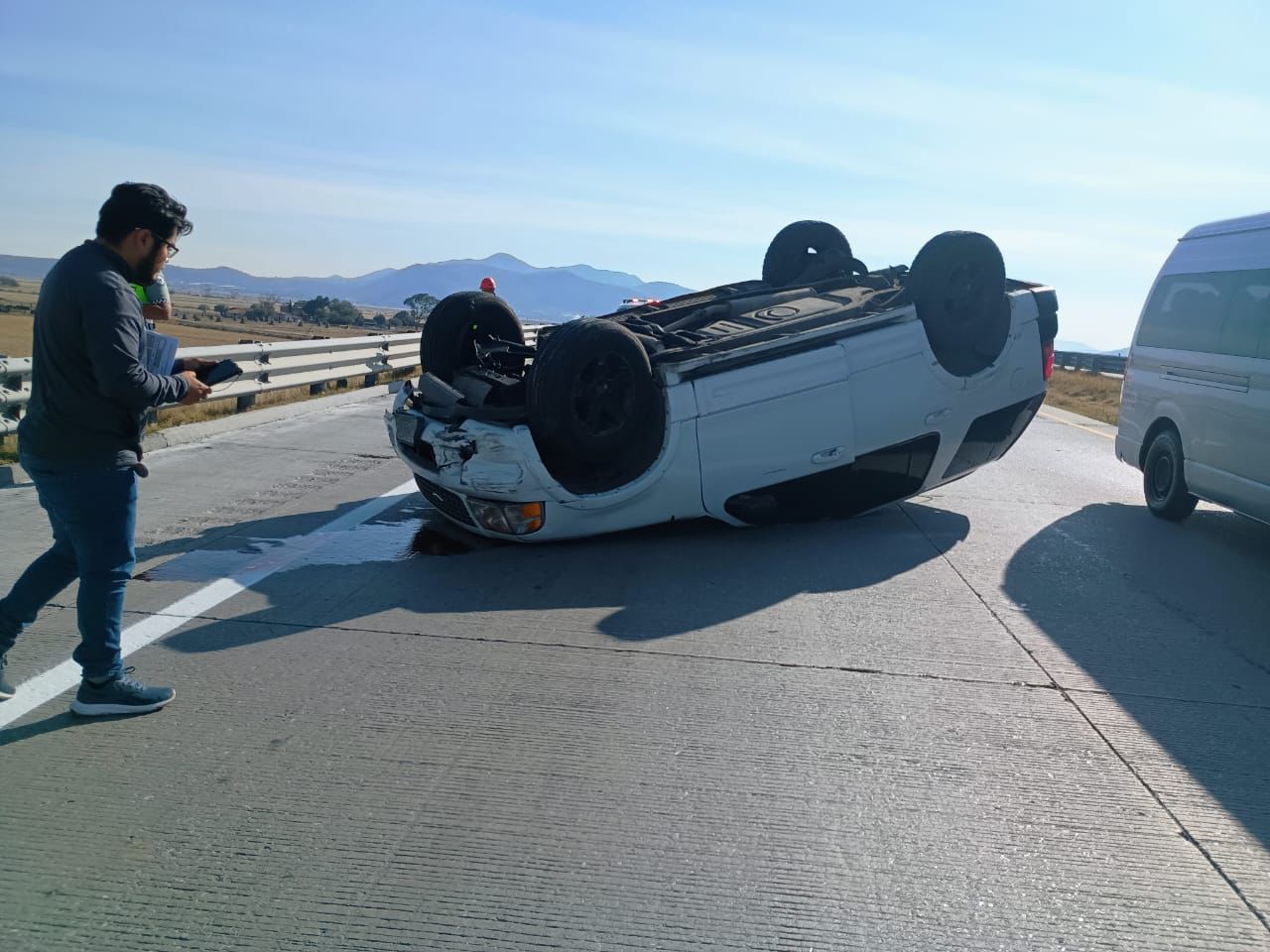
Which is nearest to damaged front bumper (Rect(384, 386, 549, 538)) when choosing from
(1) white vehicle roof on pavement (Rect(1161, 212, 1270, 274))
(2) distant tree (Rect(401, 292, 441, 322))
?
(1) white vehicle roof on pavement (Rect(1161, 212, 1270, 274))

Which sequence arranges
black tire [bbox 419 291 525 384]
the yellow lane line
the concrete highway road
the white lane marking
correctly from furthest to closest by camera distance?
the yellow lane line → black tire [bbox 419 291 525 384] → the white lane marking → the concrete highway road

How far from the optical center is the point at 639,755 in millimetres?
3904

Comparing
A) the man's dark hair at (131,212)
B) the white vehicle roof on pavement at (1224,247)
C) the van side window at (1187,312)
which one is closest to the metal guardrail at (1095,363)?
the van side window at (1187,312)

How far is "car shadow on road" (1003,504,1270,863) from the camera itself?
161 inches

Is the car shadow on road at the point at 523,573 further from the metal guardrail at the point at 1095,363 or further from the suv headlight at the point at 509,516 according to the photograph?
the metal guardrail at the point at 1095,363

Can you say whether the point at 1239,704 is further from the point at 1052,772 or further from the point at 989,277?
the point at 989,277

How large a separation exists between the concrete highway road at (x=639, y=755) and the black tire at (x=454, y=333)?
175cm

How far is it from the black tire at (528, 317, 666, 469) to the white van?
170 inches

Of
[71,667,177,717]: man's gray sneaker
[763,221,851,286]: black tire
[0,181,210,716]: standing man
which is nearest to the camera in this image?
[0,181,210,716]: standing man

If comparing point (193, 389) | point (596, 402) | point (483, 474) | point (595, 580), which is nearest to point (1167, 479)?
point (596, 402)

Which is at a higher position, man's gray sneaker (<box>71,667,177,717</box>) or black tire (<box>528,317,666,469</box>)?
black tire (<box>528,317,666,469</box>)

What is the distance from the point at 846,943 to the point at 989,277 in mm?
5865

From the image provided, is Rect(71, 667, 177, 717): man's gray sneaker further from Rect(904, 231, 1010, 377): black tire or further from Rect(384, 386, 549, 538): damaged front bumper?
Rect(904, 231, 1010, 377): black tire

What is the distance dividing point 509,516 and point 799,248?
435 centimetres
